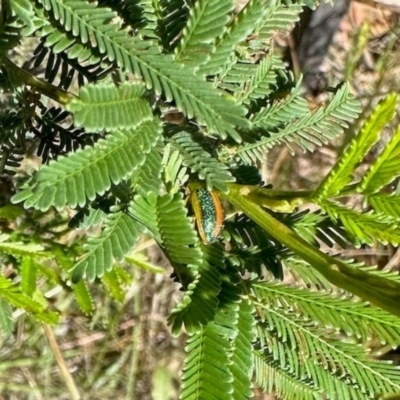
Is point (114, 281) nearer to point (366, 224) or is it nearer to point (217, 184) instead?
point (217, 184)

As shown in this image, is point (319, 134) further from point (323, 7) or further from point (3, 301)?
point (323, 7)

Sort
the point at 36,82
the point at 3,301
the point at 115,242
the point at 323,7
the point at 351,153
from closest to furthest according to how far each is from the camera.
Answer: the point at 351,153 → the point at 115,242 → the point at 36,82 → the point at 3,301 → the point at 323,7

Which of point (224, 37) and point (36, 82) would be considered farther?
point (36, 82)

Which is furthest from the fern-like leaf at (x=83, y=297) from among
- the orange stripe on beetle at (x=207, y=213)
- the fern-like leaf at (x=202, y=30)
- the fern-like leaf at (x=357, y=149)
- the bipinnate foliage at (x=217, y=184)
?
the fern-like leaf at (x=357, y=149)

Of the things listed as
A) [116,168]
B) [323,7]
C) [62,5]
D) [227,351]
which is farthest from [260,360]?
[323,7]

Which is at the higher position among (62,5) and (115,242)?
(62,5)

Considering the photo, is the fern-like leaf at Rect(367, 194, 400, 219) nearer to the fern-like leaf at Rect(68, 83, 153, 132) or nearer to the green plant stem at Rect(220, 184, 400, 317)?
the green plant stem at Rect(220, 184, 400, 317)

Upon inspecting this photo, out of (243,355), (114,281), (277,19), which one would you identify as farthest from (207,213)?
(114,281)
